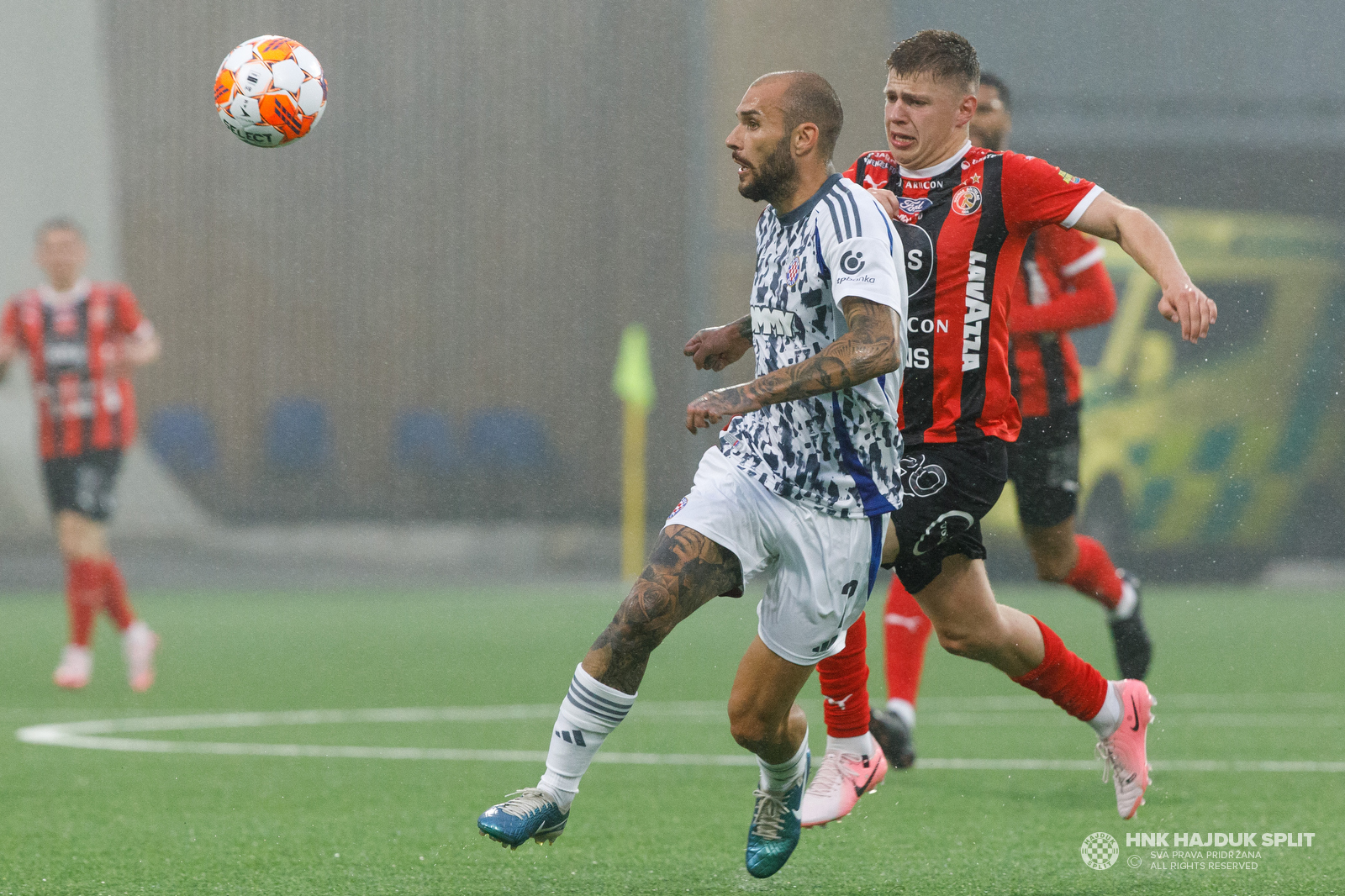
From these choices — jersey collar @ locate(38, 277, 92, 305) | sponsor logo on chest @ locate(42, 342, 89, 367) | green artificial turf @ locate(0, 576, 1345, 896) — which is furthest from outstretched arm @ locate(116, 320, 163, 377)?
green artificial turf @ locate(0, 576, 1345, 896)

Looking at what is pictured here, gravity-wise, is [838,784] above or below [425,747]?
above

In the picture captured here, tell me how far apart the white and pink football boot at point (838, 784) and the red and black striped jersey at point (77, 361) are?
→ 18.2 ft

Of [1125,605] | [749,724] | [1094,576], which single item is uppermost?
[749,724]

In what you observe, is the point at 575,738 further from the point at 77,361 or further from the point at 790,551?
the point at 77,361

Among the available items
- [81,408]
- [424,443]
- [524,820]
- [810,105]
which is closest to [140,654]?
[81,408]

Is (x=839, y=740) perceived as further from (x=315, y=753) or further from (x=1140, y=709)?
(x=315, y=753)

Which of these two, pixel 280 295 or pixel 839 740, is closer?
pixel 839 740

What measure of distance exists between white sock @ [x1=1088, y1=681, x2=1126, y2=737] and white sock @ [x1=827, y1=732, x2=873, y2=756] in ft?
2.18

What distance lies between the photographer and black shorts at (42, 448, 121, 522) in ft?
30.0

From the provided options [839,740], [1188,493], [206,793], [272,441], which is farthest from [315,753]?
[272,441]

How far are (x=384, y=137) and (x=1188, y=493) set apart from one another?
9.86 metres

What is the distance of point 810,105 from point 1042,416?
2272 millimetres

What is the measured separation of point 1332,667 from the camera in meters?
9.78

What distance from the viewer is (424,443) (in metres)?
20.3
